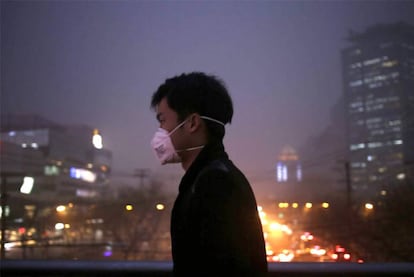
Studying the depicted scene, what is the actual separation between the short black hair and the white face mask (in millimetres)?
49

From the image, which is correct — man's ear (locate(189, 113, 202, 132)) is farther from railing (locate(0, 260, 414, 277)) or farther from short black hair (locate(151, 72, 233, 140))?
railing (locate(0, 260, 414, 277))

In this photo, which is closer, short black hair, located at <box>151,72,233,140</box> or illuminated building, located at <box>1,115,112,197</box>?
short black hair, located at <box>151,72,233,140</box>

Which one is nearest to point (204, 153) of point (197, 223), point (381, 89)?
point (197, 223)

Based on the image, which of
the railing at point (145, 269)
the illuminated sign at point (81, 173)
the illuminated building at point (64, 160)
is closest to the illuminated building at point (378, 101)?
the railing at point (145, 269)

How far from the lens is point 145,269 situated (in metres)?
1.69

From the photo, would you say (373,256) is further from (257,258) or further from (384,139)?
(257,258)

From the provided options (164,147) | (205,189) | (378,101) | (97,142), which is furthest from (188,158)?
(378,101)

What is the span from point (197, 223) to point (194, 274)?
108 mm

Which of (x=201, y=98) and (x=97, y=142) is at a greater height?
(x=97, y=142)

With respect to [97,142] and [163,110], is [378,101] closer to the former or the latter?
[97,142]

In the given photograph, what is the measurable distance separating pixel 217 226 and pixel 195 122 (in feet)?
0.94

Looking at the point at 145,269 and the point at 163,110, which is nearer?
the point at 163,110

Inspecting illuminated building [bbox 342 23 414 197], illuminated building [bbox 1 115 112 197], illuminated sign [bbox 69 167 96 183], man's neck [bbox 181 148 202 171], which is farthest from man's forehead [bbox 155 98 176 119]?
illuminated sign [bbox 69 167 96 183]

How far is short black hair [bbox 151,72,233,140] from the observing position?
982mm
